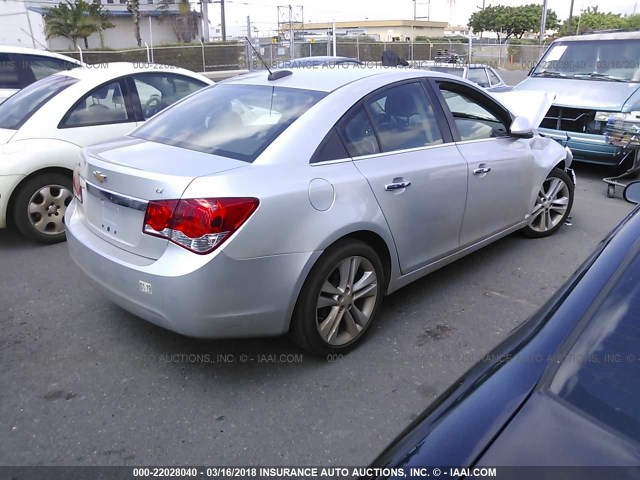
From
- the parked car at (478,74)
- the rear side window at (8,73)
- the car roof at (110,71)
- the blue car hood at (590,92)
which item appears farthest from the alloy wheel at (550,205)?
the parked car at (478,74)

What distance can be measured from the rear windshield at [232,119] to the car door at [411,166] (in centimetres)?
38

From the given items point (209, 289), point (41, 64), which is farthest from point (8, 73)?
point (209, 289)

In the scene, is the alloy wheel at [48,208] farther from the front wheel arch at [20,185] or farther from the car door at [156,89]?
the car door at [156,89]

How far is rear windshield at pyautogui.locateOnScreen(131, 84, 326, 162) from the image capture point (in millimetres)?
3067

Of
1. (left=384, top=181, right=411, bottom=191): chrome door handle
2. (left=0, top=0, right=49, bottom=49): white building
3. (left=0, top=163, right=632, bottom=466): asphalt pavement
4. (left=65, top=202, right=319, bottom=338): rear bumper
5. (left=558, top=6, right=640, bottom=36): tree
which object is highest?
(left=558, top=6, right=640, bottom=36): tree

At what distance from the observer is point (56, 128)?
5.09 meters

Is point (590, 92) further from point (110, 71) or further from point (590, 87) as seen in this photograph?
point (110, 71)

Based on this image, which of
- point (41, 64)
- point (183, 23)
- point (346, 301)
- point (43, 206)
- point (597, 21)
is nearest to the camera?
point (346, 301)

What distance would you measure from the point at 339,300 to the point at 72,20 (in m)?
40.8

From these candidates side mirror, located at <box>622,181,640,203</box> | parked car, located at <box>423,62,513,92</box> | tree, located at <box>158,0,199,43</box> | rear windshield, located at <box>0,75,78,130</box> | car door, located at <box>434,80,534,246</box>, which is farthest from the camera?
tree, located at <box>158,0,199,43</box>

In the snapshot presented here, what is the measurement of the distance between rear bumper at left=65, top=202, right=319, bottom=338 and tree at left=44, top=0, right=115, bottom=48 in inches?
1568

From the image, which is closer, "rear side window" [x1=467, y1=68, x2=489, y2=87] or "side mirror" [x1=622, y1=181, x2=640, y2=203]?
"side mirror" [x1=622, y1=181, x2=640, y2=203]

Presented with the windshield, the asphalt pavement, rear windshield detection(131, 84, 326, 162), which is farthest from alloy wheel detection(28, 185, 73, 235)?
the windshield

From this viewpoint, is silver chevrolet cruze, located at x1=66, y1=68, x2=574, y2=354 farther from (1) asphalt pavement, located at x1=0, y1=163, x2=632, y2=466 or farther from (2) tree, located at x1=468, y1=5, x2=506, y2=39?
(2) tree, located at x1=468, y1=5, x2=506, y2=39
